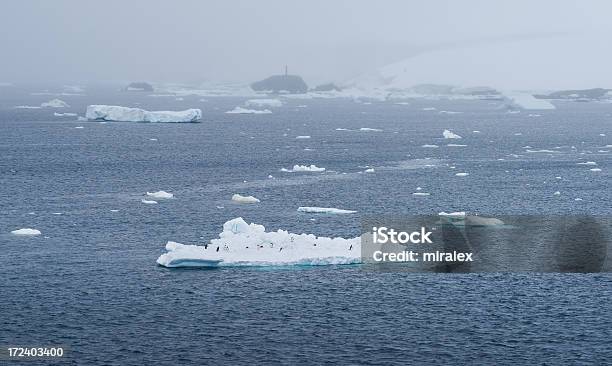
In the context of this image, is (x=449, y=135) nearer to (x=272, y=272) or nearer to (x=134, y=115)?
(x=134, y=115)

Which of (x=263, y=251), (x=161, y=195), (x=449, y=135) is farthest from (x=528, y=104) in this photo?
(x=263, y=251)

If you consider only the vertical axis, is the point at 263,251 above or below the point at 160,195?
below

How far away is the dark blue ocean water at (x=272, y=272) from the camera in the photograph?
3275 cm

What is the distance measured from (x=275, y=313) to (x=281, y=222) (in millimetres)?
18302

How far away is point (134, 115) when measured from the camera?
132m

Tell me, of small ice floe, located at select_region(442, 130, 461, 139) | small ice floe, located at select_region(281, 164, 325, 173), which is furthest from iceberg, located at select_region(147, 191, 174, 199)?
small ice floe, located at select_region(442, 130, 461, 139)

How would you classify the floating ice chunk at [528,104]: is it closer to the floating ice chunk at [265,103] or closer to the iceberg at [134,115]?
the floating ice chunk at [265,103]

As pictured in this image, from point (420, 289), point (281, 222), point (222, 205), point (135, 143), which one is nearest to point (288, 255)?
point (420, 289)

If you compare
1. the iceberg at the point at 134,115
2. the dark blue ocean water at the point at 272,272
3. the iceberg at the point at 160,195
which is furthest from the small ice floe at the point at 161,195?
the iceberg at the point at 134,115

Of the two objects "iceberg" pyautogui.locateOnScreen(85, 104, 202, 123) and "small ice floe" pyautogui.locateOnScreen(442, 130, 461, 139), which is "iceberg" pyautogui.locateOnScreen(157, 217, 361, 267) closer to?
"small ice floe" pyautogui.locateOnScreen(442, 130, 461, 139)

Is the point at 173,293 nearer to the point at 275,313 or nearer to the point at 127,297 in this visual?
the point at 127,297

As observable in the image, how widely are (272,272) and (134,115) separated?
92.6 m

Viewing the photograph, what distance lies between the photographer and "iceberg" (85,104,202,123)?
130 metres

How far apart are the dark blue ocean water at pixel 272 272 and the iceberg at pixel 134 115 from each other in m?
24.7
